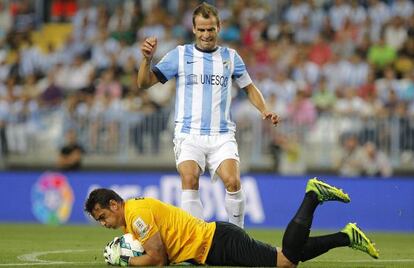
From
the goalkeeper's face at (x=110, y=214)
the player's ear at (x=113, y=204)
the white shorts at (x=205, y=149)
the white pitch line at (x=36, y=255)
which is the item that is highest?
the white shorts at (x=205, y=149)

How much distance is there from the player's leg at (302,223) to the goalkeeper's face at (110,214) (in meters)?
1.52

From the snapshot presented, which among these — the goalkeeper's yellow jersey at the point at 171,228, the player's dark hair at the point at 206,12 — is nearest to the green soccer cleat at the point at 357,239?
the goalkeeper's yellow jersey at the point at 171,228

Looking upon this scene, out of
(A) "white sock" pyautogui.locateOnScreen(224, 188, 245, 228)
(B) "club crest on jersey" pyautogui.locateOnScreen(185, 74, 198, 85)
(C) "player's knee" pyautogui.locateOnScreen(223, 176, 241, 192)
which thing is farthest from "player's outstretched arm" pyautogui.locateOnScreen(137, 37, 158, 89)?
Answer: (A) "white sock" pyautogui.locateOnScreen(224, 188, 245, 228)

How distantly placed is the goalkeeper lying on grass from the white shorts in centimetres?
170

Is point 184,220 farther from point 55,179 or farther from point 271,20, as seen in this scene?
point 271,20

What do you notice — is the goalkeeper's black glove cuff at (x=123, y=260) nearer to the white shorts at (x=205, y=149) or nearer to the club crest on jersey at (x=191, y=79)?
the white shorts at (x=205, y=149)

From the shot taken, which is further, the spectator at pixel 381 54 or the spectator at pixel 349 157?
the spectator at pixel 381 54

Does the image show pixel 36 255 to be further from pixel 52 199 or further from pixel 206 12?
pixel 52 199

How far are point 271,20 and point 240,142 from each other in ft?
16.0

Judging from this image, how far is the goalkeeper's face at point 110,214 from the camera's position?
10.1 meters

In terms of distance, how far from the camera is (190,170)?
38.5 ft

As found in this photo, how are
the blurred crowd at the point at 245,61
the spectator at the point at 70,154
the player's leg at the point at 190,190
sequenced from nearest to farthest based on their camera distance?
the player's leg at the point at 190,190 < the spectator at the point at 70,154 < the blurred crowd at the point at 245,61

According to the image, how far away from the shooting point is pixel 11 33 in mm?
26406

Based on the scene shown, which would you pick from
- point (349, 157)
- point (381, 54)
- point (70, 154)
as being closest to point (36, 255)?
point (70, 154)
